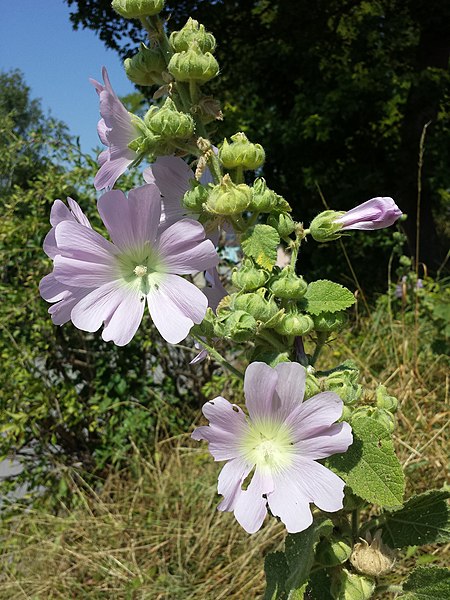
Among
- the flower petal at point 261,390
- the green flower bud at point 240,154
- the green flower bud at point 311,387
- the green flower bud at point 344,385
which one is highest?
the green flower bud at point 240,154

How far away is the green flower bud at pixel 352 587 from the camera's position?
0.79 metres

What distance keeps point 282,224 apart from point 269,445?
286 mm

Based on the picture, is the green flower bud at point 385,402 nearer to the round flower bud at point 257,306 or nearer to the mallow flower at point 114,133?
the round flower bud at point 257,306

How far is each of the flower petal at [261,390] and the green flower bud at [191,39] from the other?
0.42 meters

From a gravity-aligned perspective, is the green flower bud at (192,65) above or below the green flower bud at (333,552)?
A: above

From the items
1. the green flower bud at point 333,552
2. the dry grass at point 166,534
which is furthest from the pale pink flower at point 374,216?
the dry grass at point 166,534

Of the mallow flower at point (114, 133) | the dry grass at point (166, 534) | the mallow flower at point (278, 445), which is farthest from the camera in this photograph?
the dry grass at point (166, 534)

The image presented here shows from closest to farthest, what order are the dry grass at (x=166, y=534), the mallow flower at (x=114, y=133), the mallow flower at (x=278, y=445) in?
the mallow flower at (x=278, y=445), the mallow flower at (x=114, y=133), the dry grass at (x=166, y=534)

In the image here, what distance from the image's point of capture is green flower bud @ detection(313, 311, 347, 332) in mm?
798

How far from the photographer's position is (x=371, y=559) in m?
0.79

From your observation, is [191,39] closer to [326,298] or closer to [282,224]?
[282,224]

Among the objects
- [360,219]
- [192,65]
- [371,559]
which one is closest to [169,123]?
[192,65]

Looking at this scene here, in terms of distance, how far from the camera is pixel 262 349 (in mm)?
820

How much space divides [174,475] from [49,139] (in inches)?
69.3
